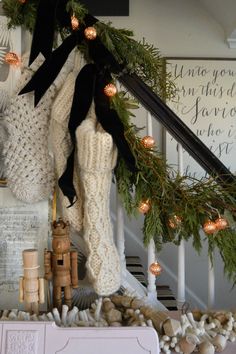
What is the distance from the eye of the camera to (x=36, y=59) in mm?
872

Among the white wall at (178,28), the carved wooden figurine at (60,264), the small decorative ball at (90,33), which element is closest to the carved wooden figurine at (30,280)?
the carved wooden figurine at (60,264)

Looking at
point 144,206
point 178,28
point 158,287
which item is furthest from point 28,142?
point 178,28

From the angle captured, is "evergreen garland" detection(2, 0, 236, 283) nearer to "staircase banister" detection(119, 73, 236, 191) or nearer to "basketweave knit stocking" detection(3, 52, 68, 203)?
"staircase banister" detection(119, 73, 236, 191)

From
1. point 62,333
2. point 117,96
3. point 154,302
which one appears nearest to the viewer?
point 62,333

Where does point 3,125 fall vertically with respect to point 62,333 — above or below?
above

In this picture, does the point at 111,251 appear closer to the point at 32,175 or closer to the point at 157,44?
the point at 32,175

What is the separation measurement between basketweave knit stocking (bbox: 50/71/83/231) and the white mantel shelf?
0.78 ft

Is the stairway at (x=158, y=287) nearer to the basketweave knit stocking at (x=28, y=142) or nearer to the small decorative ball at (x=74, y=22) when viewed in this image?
the basketweave knit stocking at (x=28, y=142)

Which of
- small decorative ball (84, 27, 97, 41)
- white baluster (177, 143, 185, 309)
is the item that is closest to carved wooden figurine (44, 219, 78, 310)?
white baluster (177, 143, 185, 309)

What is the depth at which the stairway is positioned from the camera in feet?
4.12

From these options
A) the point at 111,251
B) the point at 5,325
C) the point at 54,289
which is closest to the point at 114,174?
the point at 111,251

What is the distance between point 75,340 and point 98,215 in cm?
25

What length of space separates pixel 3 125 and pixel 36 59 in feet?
0.54

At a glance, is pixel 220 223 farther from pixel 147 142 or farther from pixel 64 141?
pixel 64 141
